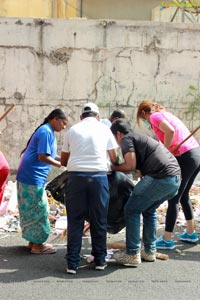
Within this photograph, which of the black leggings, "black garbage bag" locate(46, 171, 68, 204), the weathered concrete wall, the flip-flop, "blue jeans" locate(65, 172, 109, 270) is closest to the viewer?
"blue jeans" locate(65, 172, 109, 270)

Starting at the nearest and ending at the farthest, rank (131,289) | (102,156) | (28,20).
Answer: (131,289) → (102,156) → (28,20)

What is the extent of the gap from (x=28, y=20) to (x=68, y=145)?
464 centimetres

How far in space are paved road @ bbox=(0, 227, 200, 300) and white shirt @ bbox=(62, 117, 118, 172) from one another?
1.11 m

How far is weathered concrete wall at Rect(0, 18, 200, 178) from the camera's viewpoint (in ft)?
31.8

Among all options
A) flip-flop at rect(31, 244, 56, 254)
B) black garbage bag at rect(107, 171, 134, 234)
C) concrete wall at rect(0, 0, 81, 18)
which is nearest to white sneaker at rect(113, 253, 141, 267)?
black garbage bag at rect(107, 171, 134, 234)

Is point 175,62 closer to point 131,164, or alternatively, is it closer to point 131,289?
point 131,164

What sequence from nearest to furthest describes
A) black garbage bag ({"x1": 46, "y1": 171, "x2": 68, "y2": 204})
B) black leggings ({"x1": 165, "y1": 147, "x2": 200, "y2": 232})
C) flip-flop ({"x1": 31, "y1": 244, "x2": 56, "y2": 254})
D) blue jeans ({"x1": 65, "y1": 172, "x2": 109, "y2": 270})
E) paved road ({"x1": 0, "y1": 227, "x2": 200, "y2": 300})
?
paved road ({"x1": 0, "y1": 227, "x2": 200, "y2": 300})
blue jeans ({"x1": 65, "y1": 172, "x2": 109, "y2": 270})
black garbage bag ({"x1": 46, "y1": 171, "x2": 68, "y2": 204})
flip-flop ({"x1": 31, "y1": 244, "x2": 56, "y2": 254})
black leggings ({"x1": 165, "y1": 147, "x2": 200, "y2": 232})

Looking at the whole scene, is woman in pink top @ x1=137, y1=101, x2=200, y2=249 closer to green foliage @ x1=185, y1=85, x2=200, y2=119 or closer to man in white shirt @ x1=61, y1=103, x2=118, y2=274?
man in white shirt @ x1=61, y1=103, x2=118, y2=274

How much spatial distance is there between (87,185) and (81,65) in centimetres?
474

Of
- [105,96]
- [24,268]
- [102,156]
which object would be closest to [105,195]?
[102,156]

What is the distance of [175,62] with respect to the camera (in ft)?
32.7

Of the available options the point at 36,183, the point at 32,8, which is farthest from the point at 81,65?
the point at 32,8

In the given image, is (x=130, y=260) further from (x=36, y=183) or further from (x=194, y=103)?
(x=194, y=103)

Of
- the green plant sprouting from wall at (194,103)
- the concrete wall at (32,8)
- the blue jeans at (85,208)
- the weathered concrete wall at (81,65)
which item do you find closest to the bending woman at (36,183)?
the blue jeans at (85,208)
